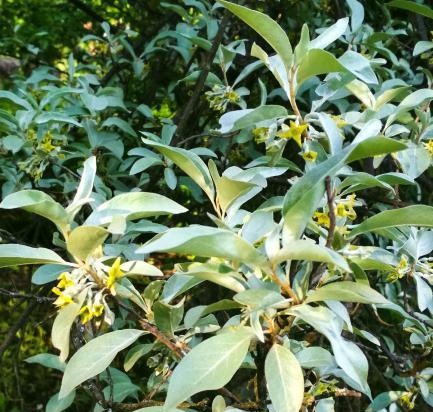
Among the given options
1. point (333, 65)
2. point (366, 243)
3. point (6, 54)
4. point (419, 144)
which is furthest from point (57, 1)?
point (333, 65)

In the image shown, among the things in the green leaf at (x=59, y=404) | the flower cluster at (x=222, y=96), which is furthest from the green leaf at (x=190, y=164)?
the flower cluster at (x=222, y=96)

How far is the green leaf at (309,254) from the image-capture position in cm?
59

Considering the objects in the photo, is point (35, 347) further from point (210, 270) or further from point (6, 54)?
point (210, 270)

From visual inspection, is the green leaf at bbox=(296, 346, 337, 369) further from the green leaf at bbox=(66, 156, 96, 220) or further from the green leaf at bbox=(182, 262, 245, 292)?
the green leaf at bbox=(66, 156, 96, 220)

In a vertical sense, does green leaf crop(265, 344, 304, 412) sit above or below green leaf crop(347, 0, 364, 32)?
below

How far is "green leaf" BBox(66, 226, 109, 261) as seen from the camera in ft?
2.20

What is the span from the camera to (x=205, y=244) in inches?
23.6

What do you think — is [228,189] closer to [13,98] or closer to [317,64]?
[317,64]

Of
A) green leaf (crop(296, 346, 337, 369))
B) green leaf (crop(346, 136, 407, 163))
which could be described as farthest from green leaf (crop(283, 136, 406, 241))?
green leaf (crop(296, 346, 337, 369))

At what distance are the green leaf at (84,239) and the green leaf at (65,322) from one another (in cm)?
5

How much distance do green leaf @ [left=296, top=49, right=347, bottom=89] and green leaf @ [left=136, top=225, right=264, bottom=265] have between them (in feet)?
0.83

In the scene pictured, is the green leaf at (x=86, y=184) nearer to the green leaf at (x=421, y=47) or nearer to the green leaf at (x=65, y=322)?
the green leaf at (x=65, y=322)

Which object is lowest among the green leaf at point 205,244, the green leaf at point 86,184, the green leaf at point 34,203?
the green leaf at point 86,184

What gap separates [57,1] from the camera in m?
2.99
